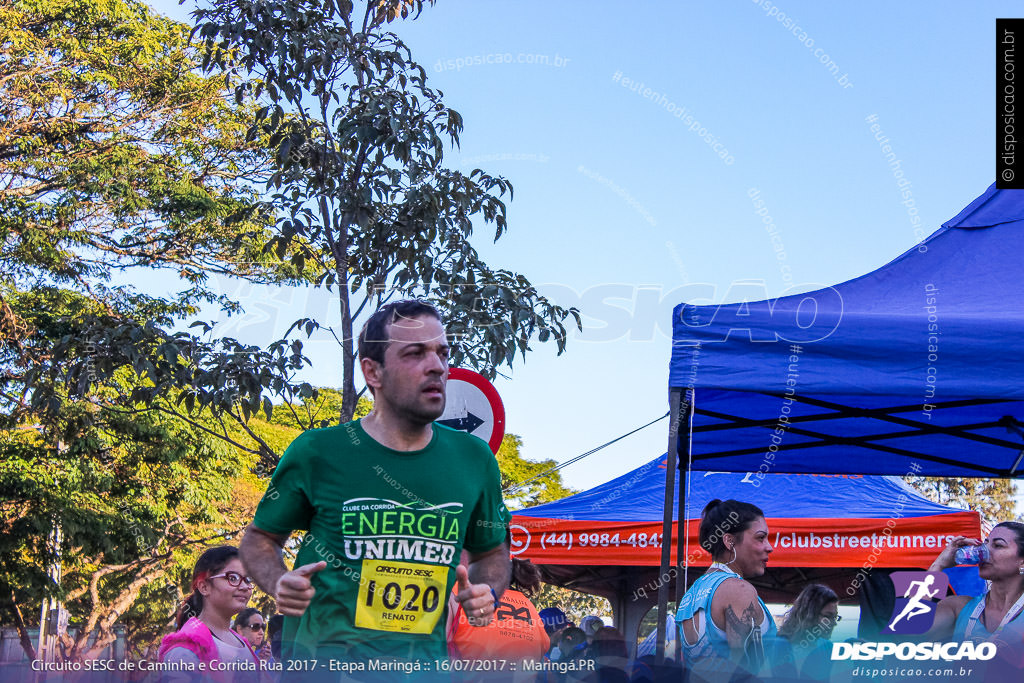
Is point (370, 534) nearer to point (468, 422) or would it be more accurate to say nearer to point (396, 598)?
point (396, 598)

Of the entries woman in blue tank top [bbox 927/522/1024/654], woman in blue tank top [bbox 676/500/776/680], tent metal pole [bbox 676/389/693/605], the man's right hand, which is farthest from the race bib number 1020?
tent metal pole [bbox 676/389/693/605]

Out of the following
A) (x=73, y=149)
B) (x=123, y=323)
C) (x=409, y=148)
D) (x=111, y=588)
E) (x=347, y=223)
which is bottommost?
(x=111, y=588)

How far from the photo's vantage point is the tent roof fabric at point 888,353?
3.60 m

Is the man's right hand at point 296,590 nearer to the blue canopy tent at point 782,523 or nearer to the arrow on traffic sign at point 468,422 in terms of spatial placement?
the arrow on traffic sign at point 468,422

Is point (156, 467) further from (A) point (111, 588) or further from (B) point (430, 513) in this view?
(B) point (430, 513)

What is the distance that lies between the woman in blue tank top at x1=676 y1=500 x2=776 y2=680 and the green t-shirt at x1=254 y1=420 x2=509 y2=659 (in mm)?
826

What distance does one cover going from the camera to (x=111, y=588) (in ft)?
82.4

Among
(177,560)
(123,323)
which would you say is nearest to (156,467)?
(177,560)

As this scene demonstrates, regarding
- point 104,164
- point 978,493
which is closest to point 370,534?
point 104,164

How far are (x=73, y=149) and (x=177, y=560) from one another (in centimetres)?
1004

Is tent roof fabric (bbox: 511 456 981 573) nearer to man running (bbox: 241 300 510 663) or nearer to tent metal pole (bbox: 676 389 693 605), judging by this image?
tent metal pole (bbox: 676 389 693 605)

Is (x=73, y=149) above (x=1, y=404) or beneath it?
above

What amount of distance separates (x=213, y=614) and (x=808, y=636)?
86.9 inches

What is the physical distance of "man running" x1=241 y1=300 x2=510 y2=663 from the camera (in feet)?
7.95
